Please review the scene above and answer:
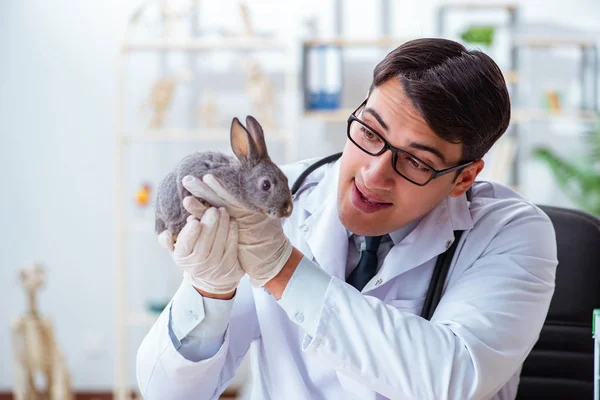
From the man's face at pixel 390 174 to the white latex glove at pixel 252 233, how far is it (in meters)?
0.22

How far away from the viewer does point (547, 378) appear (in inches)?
58.9

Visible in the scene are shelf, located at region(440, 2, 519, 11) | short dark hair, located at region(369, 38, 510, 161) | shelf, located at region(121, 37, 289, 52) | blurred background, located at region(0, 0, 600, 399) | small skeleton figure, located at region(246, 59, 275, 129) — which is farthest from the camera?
blurred background, located at region(0, 0, 600, 399)

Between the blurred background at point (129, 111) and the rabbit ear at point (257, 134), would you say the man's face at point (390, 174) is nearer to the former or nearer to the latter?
the rabbit ear at point (257, 134)

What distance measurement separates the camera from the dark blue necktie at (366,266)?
52.7 inches

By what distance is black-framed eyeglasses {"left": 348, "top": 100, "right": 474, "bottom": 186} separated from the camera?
1232mm

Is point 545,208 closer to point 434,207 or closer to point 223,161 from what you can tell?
point 434,207

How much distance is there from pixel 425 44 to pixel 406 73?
0.07m

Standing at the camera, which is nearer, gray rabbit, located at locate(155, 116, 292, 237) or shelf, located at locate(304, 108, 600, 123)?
gray rabbit, located at locate(155, 116, 292, 237)

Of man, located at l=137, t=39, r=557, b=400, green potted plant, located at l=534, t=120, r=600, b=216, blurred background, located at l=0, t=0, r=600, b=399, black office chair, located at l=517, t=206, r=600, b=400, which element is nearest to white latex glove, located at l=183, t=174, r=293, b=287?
man, located at l=137, t=39, r=557, b=400

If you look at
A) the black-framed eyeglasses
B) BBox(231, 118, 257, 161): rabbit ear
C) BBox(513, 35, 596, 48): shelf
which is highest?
BBox(513, 35, 596, 48): shelf

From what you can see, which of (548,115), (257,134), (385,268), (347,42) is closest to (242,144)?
(257,134)

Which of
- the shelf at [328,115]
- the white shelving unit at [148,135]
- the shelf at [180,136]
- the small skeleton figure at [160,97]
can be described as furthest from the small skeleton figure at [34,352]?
the shelf at [328,115]

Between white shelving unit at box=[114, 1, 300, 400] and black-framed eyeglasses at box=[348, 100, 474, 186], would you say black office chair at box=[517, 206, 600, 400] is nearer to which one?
black-framed eyeglasses at box=[348, 100, 474, 186]

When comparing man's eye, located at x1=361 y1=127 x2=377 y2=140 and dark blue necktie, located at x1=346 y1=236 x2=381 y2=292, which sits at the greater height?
man's eye, located at x1=361 y1=127 x2=377 y2=140
